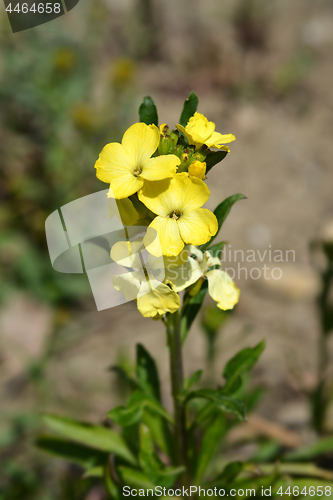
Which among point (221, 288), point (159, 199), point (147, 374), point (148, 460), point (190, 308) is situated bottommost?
point (148, 460)

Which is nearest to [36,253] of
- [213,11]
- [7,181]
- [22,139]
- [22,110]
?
[7,181]

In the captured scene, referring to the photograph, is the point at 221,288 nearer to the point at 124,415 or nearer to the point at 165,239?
the point at 165,239

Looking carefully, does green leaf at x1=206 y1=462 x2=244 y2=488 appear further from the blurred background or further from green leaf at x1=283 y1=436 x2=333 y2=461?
the blurred background

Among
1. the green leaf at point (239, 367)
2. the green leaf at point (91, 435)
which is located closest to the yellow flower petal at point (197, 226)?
the green leaf at point (239, 367)

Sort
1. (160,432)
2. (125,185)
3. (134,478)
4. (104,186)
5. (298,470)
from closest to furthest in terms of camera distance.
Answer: (125,185) → (134,478) → (160,432) → (298,470) → (104,186)

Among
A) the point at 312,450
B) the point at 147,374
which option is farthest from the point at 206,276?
the point at 312,450

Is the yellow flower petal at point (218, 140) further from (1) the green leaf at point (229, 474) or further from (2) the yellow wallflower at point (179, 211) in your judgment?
(1) the green leaf at point (229, 474)

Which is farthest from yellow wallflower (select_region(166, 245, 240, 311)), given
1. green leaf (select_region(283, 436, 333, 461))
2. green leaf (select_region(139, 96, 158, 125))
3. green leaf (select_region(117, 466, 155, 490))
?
green leaf (select_region(283, 436, 333, 461))
